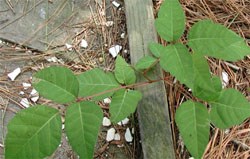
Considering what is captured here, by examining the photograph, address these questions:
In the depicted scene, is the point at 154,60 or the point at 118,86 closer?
the point at 118,86

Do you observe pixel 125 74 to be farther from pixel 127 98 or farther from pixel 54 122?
pixel 54 122

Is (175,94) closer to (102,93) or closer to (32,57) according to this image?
(102,93)

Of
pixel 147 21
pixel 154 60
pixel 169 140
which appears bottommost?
pixel 169 140

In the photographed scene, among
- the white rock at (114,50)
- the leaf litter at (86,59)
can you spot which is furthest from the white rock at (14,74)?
the white rock at (114,50)

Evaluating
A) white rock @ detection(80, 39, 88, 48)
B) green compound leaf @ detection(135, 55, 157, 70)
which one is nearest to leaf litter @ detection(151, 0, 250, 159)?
green compound leaf @ detection(135, 55, 157, 70)

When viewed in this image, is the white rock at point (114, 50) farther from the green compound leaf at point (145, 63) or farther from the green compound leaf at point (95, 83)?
the green compound leaf at point (95, 83)

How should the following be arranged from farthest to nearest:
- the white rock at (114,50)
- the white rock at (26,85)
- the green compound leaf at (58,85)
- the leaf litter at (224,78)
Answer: the white rock at (114,50)
the white rock at (26,85)
the leaf litter at (224,78)
the green compound leaf at (58,85)

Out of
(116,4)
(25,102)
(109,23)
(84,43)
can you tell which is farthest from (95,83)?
(116,4)

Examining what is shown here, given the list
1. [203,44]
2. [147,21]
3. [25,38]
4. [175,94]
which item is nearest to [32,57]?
[25,38]

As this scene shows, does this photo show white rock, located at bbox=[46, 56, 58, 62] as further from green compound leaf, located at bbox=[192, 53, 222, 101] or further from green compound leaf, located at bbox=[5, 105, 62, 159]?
green compound leaf, located at bbox=[192, 53, 222, 101]
